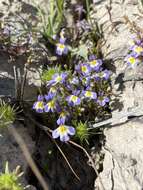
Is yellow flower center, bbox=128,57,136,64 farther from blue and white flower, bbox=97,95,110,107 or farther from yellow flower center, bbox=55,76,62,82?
yellow flower center, bbox=55,76,62,82

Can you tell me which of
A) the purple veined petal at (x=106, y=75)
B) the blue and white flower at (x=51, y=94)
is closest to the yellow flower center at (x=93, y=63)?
the purple veined petal at (x=106, y=75)

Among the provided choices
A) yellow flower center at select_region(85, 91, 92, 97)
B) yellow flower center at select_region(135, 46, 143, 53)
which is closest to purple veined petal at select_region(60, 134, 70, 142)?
yellow flower center at select_region(85, 91, 92, 97)

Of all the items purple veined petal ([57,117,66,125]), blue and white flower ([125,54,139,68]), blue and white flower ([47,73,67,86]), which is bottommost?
purple veined petal ([57,117,66,125])

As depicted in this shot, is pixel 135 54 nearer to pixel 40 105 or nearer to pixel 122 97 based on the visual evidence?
pixel 122 97

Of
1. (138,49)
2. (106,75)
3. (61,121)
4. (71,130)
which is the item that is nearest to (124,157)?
(71,130)

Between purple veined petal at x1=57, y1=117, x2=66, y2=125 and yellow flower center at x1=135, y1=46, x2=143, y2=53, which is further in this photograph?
yellow flower center at x1=135, y1=46, x2=143, y2=53

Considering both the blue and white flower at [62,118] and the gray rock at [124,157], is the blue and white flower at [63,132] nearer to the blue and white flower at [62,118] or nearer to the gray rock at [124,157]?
the blue and white flower at [62,118]
